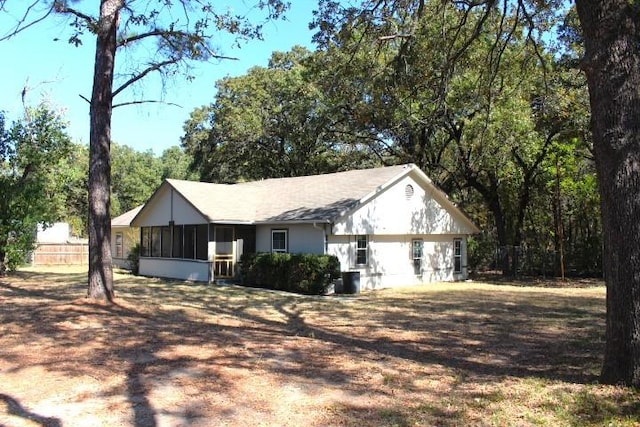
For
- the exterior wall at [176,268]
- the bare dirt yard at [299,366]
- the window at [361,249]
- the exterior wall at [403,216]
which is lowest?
the bare dirt yard at [299,366]

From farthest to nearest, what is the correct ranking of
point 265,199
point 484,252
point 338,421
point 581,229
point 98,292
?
point 581,229
point 484,252
point 265,199
point 98,292
point 338,421

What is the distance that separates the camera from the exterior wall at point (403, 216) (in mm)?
20062

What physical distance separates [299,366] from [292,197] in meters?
16.0

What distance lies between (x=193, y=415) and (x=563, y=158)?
76.9 feet

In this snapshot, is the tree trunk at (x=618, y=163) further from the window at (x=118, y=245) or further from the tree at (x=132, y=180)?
the tree at (x=132, y=180)

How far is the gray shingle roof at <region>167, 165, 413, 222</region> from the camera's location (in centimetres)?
2019

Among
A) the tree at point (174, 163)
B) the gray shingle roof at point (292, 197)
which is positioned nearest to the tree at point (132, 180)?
the tree at point (174, 163)

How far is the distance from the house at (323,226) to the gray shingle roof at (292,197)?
0.05 meters

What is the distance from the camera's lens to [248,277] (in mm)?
20562

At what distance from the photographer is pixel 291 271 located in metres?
18.9

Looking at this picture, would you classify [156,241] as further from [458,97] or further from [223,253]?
[458,97]

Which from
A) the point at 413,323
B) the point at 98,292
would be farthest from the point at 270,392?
the point at 98,292

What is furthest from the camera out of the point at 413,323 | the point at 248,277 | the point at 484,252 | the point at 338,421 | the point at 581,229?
the point at 581,229

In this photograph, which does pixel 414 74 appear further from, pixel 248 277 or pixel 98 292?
pixel 248 277
